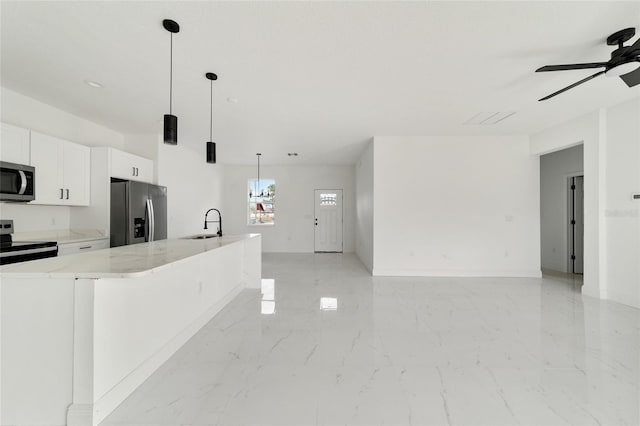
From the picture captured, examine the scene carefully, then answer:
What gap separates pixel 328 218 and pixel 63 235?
6075 mm

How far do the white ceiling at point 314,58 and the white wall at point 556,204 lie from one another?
1.85 metres

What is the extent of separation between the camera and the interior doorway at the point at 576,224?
18.3 feet

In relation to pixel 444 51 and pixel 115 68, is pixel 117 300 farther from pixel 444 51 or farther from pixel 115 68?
pixel 444 51

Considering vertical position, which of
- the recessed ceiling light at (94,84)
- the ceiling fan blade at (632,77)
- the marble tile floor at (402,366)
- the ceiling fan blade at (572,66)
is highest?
the recessed ceiling light at (94,84)

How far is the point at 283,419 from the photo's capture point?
5.17 ft

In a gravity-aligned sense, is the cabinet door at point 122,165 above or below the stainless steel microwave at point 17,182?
above

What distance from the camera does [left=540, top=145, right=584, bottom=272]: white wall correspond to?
5582 millimetres

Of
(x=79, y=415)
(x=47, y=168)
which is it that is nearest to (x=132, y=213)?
(x=47, y=168)

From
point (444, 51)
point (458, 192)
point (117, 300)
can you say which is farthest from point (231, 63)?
point (458, 192)

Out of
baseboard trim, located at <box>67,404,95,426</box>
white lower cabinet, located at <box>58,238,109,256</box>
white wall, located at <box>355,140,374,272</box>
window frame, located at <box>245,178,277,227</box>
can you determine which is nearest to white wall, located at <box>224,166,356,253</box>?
window frame, located at <box>245,178,277,227</box>

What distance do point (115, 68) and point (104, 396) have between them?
2.95 metres

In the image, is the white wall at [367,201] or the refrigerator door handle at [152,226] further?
the white wall at [367,201]

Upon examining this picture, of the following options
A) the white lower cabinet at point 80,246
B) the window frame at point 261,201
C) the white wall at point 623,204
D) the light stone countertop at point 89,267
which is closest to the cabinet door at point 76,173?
the white lower cabinet at point 80,246

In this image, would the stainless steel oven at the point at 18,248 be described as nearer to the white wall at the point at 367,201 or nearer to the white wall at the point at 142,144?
the white wall at the point at 142,144
